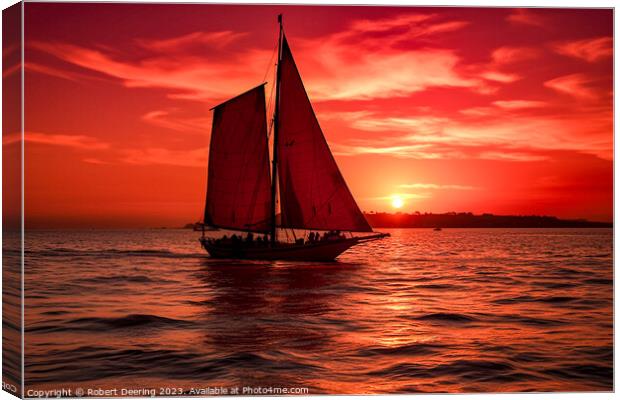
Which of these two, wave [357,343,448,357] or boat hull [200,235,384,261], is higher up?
boat hull [200,235,384,261]

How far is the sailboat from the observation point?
18.7 metres

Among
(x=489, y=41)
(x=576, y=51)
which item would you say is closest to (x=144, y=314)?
(x=489, y=41)

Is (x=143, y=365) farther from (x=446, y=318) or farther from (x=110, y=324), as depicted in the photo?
(x=446, y=318)

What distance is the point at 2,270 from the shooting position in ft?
25.1

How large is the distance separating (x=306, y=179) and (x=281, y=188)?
4.64 ft

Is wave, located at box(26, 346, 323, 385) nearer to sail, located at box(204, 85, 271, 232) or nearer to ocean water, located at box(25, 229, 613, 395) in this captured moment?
ocean water, located at box(25, 229, 613, 395)

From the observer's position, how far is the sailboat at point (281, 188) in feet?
61.2

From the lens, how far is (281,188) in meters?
20.6

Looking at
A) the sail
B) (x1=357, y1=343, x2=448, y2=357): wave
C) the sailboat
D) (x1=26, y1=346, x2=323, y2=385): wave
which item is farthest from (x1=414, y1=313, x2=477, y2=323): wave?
the sail

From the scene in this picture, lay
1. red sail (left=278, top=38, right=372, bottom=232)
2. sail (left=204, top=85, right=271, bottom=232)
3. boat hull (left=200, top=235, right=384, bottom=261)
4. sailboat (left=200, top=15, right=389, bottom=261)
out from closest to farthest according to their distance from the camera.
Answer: red sail (left=278, top=38, right=372, bottom=232) < sailboat (left=200, top=15, right=389, bottom=261) < boat hull (left=200, top=235, right=384, bottom=261) < sail (left=204, top=85, right=271, bottom=232)

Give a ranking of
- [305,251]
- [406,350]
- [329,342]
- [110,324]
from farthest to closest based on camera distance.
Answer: [305,251], [110,324], [329,342], [406,350]

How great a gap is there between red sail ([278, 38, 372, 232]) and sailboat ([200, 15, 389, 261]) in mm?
26

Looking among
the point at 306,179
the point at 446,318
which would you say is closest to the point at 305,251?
the point at 306,179

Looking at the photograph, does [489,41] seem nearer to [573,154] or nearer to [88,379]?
[573,154]
